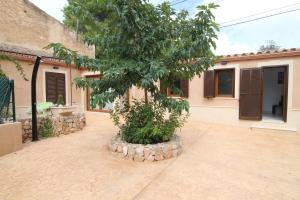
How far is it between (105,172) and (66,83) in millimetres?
7343

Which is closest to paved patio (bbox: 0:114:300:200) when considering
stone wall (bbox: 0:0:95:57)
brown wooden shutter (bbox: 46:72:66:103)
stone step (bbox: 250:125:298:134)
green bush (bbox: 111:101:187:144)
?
green bush (bbox: 111:101:187:144)

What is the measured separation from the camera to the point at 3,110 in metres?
4.68

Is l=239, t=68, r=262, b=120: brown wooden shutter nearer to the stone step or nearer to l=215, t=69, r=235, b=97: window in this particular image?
the stone step

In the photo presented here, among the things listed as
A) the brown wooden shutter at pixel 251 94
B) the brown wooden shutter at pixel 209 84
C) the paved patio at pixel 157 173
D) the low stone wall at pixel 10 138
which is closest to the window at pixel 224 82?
the brown wooden shutter at pixel 209 84

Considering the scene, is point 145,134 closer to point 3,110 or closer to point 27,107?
point 3,110

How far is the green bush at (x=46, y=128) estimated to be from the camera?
228 inches

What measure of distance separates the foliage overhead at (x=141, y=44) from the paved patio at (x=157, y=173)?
124 centimetres

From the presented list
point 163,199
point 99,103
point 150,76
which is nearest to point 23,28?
point 99,103

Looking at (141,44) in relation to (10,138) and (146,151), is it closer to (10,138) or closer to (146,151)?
(146,151)

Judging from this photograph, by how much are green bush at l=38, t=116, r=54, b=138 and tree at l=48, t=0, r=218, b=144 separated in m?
2.77

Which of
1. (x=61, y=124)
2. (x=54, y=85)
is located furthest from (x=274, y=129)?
(x=54, y=85)

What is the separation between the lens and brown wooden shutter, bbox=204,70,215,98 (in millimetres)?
7518

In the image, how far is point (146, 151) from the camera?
12.8 feet

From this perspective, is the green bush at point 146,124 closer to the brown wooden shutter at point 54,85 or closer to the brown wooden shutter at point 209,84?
the brown wooden shutter at point 209,84
